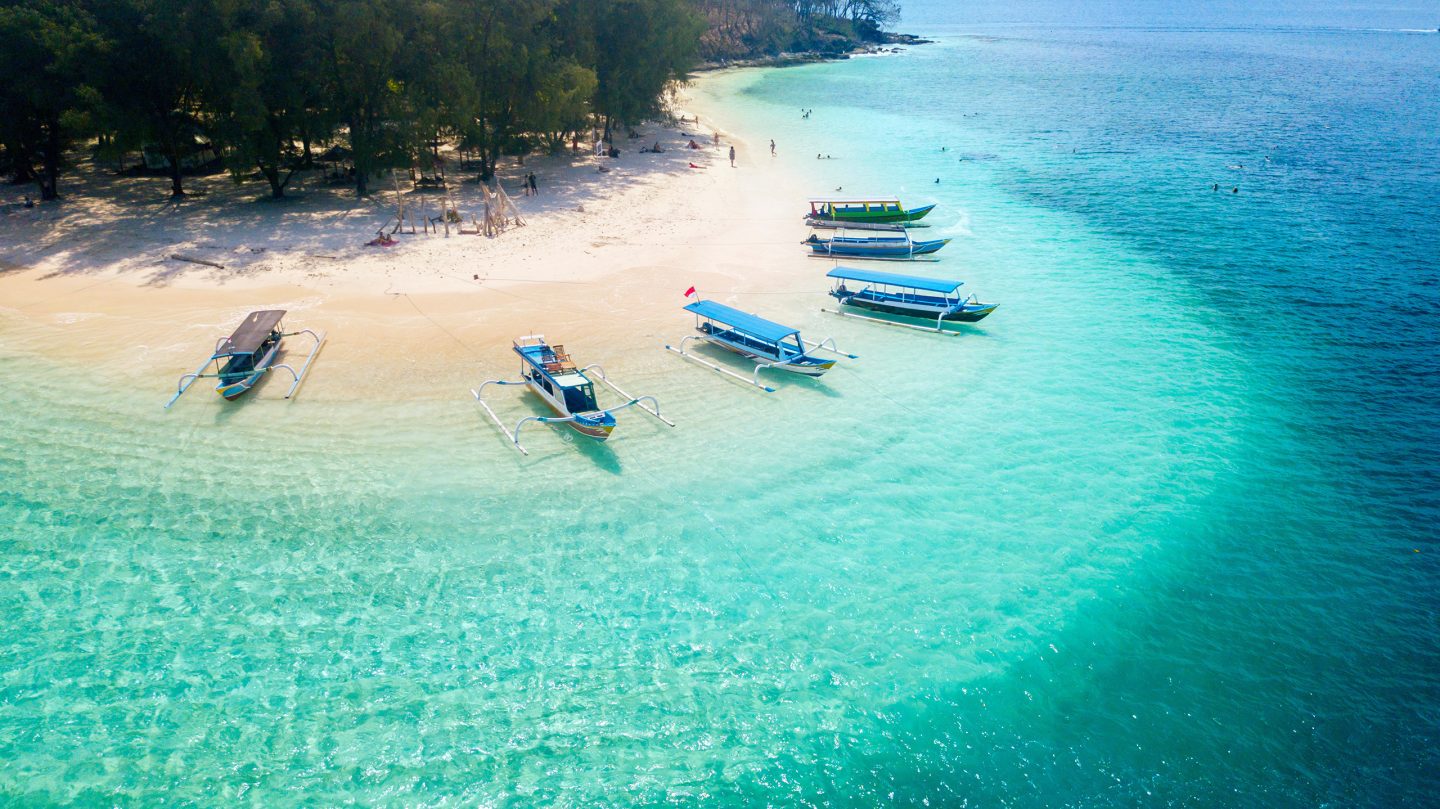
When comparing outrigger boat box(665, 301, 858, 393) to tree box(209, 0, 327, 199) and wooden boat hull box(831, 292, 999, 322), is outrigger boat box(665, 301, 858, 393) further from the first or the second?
tree box(209, 0, 327, 199)

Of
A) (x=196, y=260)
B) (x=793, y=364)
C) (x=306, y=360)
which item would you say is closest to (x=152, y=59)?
(x=196, y=260)

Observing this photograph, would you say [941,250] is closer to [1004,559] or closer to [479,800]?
[1004,559]

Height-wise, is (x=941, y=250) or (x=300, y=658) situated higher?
(x=941, y=250)

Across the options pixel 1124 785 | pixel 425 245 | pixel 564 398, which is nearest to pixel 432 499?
pixel 564 398

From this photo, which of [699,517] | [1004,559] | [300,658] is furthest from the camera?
[699,517]

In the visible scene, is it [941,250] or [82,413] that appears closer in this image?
[82,413]

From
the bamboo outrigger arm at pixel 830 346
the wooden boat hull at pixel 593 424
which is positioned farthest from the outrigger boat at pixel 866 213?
the wooden boat hull at pixel 593 424
